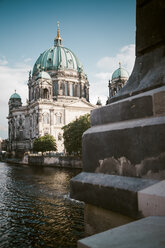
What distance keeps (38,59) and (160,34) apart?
3395 inches

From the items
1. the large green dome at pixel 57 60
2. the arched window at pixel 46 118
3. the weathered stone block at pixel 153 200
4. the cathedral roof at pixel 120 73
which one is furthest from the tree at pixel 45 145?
the weathered stone block at pixel 153 200

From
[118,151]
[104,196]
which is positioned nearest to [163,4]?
[118,151]

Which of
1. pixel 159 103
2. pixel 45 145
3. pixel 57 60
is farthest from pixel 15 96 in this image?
pixel 159 103

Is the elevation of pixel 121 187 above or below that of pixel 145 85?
below

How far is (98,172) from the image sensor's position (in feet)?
9.16

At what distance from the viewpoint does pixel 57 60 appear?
262 ft

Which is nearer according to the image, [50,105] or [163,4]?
Result: [163,4]

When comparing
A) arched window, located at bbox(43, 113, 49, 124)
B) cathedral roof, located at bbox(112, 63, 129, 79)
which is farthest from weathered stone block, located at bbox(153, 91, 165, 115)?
arched window, located at bbox(43, 113, 49, 124)

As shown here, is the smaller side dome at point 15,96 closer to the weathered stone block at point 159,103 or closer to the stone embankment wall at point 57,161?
the stone embankment wall at point 57,161

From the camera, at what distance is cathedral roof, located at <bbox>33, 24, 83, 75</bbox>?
7947cm

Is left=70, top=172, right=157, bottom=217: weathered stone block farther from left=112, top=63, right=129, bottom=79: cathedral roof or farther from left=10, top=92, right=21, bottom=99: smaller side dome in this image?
left=10, top=92, right=21, bottom=99: smaller side dome

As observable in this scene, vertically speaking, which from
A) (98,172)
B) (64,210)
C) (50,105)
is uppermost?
(50,105)

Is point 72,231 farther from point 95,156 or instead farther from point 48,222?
point 95,156

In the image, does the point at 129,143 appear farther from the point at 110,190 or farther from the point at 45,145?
the point at 45,145
